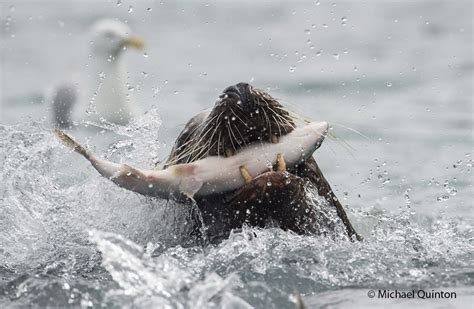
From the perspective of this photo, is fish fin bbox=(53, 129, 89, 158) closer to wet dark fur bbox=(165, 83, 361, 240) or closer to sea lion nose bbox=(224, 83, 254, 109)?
wet dark fur bbox=(165, 83, 361, 240)

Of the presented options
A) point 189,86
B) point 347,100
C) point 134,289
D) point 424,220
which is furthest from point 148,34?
point 134,289

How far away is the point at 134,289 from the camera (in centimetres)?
452

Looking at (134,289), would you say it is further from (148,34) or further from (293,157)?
(148,34)

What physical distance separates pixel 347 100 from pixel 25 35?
6592mm

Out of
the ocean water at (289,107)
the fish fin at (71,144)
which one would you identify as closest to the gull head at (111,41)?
the ocean water at (289,107)

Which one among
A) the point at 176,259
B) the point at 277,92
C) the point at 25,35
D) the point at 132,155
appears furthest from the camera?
the point at 25,35

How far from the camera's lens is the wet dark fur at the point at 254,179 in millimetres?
4867

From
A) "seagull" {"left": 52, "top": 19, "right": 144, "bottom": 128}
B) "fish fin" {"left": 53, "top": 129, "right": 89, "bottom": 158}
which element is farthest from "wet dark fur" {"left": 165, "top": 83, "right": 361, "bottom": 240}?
"seagull" {"left": 52, "top": 19, "right": 144, "bottom": 128}

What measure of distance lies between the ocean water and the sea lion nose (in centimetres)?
42

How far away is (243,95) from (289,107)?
80cm

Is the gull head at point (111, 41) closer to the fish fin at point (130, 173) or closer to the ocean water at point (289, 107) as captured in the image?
the ocean water at point (289, 107)

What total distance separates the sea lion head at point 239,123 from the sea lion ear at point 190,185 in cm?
16

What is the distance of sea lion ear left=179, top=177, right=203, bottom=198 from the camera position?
Result: 16.4 feet

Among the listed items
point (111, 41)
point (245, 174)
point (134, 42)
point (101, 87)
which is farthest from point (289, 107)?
point (111, 41)
